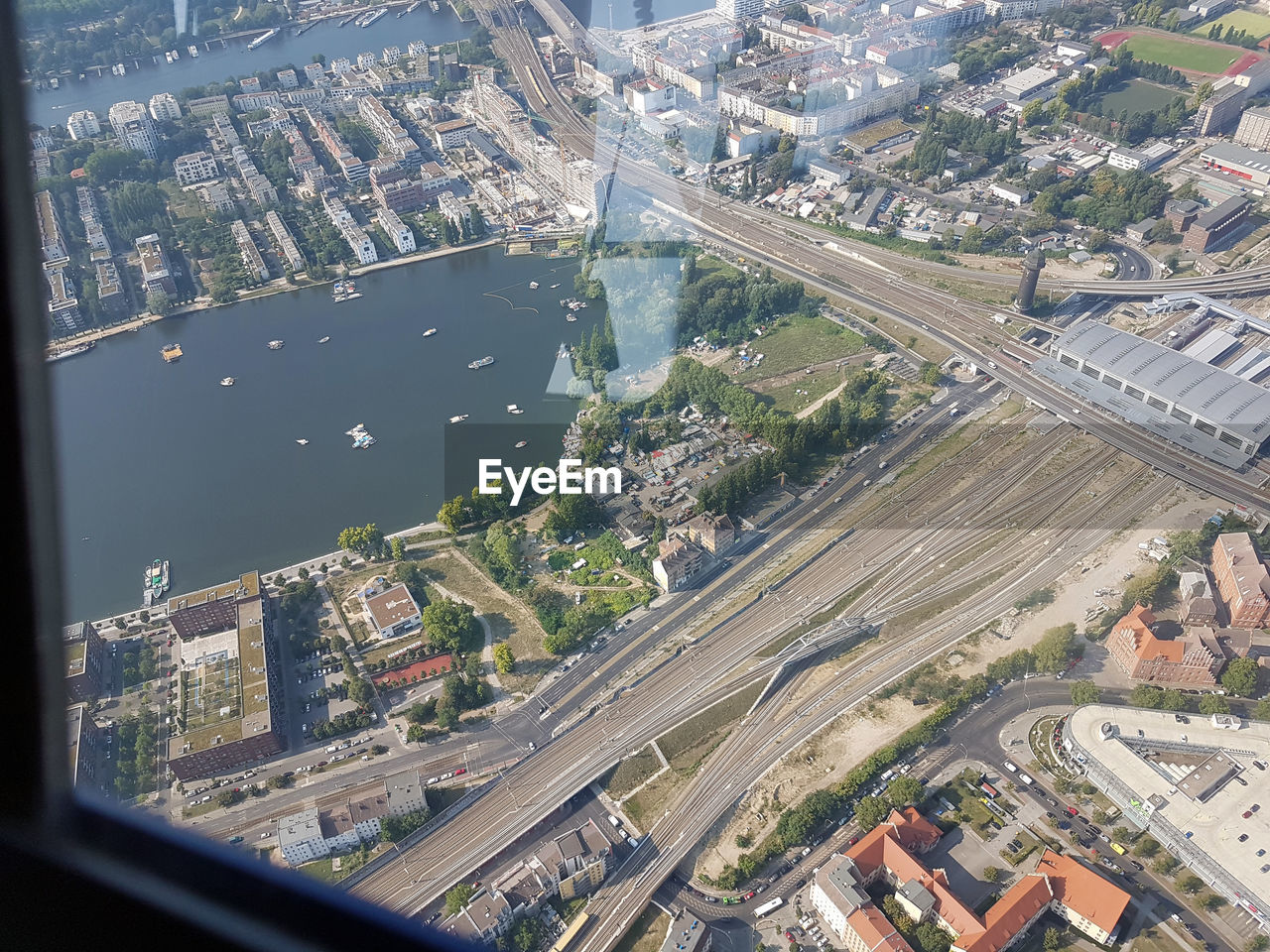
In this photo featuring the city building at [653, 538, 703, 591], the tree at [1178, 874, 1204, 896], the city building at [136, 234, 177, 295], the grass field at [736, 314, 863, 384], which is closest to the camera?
the tree at [1178, 874, 1204, 896]

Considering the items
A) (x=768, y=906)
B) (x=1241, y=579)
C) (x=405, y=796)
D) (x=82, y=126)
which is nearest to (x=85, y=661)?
(x=405, y=796)

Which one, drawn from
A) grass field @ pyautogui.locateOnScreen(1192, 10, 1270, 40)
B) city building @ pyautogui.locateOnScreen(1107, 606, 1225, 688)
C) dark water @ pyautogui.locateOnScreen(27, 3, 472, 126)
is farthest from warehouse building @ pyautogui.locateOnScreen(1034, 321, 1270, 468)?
dark water @ pyautogui.locateOnScreen(27, 3, 472, 126)

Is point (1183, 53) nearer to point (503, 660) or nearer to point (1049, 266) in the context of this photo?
point (1049, 266)

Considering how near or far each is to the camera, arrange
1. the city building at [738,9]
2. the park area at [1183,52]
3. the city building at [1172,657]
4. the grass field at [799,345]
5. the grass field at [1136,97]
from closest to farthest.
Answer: the city building at [1172,657]
the grass field at [799,345]
the grass field at [1136,97]
the park area at [1183,52]
the city building at [738,9]

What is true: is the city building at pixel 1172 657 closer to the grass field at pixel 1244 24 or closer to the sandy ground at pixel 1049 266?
the sandy ground at pixel 1049 266

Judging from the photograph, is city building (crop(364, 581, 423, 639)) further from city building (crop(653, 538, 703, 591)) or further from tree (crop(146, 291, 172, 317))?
tree (crop(146, 291, 172, 317))

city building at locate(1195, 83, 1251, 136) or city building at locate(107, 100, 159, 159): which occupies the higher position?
city building at locate(1195, 83, 1251, 136)

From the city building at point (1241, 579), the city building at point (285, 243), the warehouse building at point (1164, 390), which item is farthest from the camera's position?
the city building at point (285, 243)

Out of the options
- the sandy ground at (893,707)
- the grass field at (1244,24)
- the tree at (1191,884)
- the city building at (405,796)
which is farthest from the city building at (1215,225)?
the city building at (405,796)
